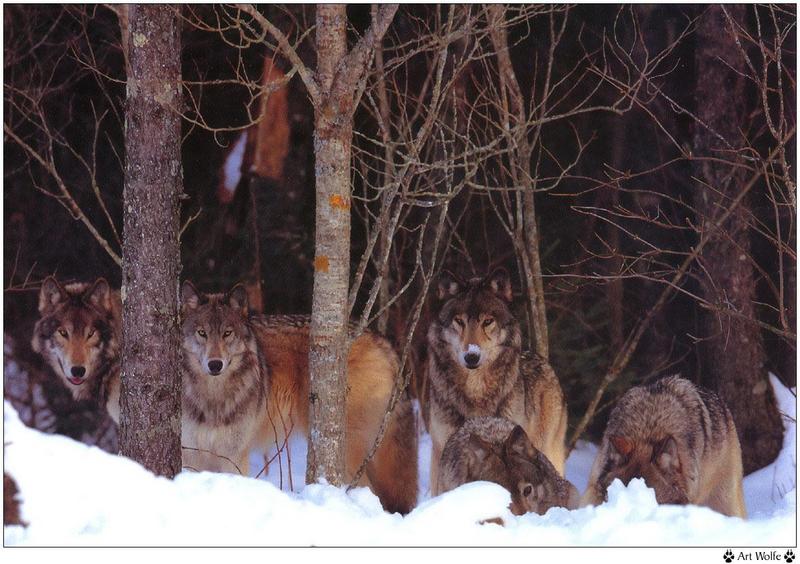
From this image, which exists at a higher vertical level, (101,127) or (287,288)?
(101,127)

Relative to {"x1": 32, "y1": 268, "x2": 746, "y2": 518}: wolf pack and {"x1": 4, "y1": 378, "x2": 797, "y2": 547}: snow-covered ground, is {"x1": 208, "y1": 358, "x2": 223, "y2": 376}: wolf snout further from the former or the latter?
{"x1": 4, "y1": 378, "x2": 797, "y2": 547}: snow-covered ground

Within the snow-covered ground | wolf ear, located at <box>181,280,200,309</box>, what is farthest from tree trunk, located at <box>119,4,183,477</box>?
wolf ear, located at <box>181,280,200,309</box>

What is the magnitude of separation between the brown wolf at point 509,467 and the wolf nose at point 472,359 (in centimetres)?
50

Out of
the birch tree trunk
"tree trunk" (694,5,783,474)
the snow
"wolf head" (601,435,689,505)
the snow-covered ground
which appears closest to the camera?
the snow-covered ground

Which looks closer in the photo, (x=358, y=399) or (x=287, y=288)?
(x=358, y=399)

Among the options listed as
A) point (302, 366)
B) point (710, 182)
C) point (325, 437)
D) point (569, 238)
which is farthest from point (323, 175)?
point (569, 238)

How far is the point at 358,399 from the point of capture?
23.9ft

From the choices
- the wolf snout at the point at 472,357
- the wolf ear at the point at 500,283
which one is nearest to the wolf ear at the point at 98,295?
the wolf snout at the point at 472,357

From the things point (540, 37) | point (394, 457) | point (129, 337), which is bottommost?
point (394, 457)

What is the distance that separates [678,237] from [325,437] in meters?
6.21

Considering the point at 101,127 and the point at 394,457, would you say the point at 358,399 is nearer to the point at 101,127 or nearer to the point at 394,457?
the point at 394,457

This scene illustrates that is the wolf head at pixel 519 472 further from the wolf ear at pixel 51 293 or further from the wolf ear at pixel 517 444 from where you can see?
the wolf ear at pixel 51 293

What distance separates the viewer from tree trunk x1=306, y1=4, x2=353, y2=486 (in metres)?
5.22

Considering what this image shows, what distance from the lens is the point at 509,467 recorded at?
5.59 metres
